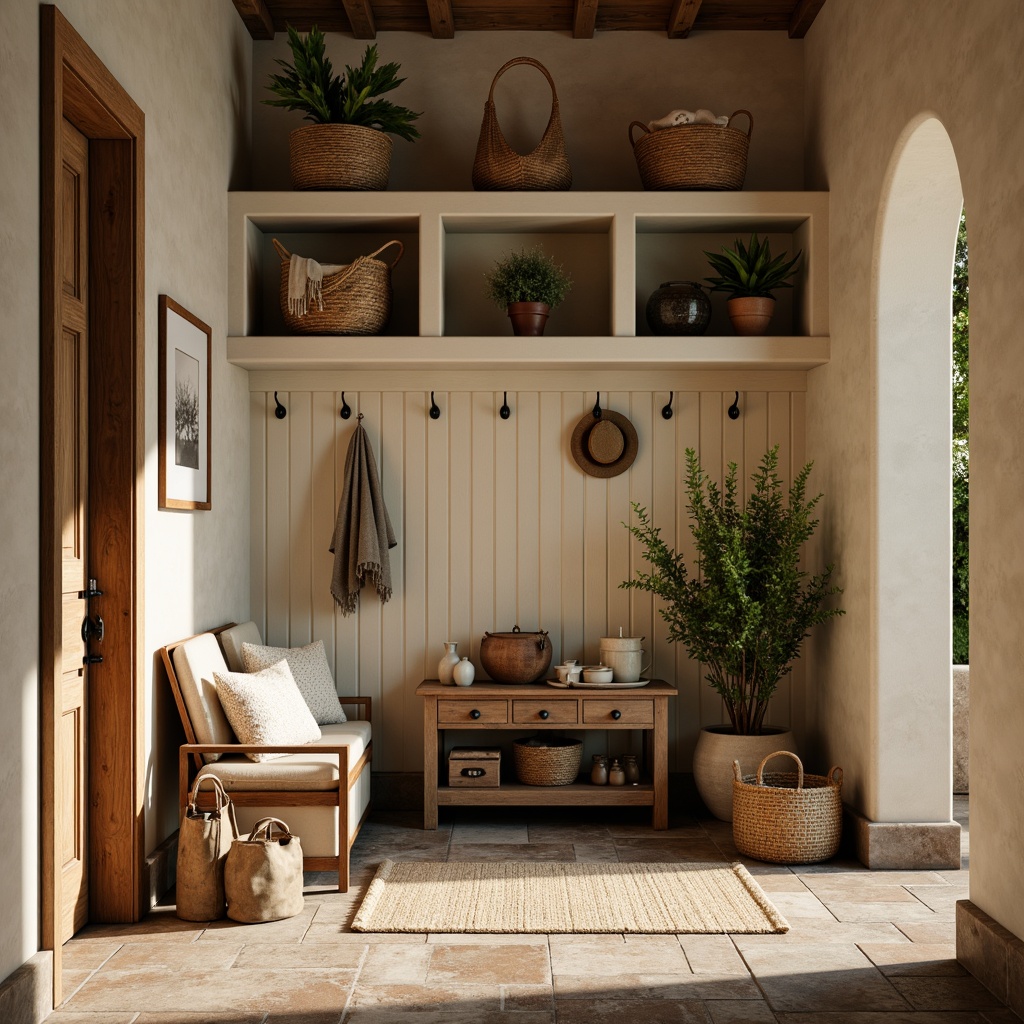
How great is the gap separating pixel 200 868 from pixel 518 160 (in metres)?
3.02

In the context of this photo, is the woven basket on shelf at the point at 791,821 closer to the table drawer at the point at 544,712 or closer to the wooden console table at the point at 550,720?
the wooden console table at the point at 550,720

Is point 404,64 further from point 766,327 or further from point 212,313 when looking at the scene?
point 766,327

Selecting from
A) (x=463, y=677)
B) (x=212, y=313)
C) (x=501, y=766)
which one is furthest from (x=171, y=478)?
(x=501, y=766)

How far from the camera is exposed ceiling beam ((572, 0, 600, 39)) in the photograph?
186 inches

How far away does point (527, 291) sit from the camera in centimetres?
468

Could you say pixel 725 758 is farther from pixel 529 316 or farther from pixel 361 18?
pixel 361 18

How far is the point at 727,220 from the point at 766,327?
0.48 meters

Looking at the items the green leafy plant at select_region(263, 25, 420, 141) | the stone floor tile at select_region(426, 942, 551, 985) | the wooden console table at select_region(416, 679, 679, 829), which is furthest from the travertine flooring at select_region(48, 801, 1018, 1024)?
the green leafy plant at select_region(263, 25, 420, 141)

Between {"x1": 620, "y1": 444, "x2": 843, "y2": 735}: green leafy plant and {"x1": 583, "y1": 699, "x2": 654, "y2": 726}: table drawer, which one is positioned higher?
{"x1": 620, "y1": 444, "x2": 843, "y2": 735}: green leafy plant

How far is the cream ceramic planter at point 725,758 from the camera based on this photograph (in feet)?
14.6

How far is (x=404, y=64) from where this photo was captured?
5.05m

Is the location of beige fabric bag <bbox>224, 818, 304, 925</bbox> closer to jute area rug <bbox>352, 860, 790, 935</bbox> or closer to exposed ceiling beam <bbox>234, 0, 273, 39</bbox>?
jute area rug <bbox>352, 860, 790, 935</bbox>

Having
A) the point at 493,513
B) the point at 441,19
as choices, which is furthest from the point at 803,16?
the point at 493,513

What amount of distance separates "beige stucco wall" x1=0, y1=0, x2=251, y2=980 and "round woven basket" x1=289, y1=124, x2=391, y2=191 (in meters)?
0.31
